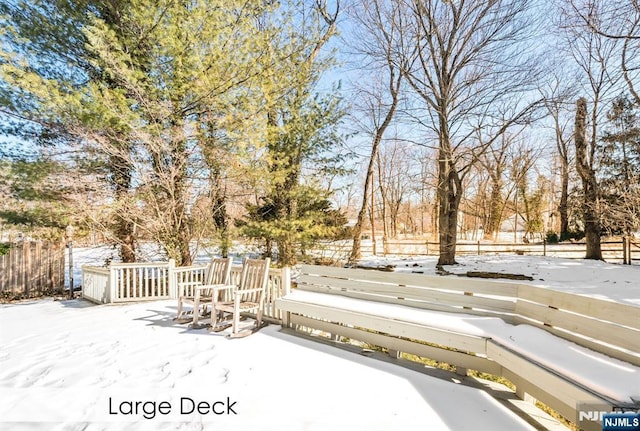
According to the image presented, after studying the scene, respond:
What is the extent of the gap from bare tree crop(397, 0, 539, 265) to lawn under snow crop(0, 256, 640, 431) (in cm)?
783

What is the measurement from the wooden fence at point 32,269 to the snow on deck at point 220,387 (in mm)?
4496

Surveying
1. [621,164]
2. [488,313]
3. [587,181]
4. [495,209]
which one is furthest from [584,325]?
[495,209]

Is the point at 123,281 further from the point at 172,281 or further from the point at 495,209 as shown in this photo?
the point at 495,209

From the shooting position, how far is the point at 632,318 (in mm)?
2164

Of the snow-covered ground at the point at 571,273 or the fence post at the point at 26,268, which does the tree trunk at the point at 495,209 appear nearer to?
the snow-covered ground at the point at 571,273

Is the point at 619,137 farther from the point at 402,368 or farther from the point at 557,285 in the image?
the point at 402,368

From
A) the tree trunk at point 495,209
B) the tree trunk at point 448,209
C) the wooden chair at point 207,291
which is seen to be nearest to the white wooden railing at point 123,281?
the wooden chair at point 207,291

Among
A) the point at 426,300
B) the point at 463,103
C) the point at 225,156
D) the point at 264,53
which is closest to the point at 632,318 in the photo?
the point at 426,300

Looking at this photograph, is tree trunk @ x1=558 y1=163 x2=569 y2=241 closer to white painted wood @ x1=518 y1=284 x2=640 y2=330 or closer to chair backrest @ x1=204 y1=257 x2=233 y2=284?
white painted wood @ x1=518 y1=284 x2=640 y2=330

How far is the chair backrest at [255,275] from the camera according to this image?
4.38m

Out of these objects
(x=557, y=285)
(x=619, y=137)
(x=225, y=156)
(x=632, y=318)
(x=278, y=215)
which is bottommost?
(x=557, y=285)

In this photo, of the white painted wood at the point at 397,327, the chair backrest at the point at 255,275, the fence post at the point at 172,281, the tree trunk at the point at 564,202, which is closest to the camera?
the white painted wood at the point at 397,327

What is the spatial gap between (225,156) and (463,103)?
7.68 metres

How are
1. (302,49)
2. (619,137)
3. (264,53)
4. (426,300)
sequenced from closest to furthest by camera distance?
(426,300) < (264,53) < (302,49) < (619,137)
